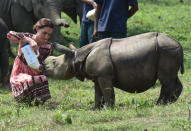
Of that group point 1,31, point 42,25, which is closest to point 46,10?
point 1,31

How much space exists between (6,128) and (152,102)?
2.36 metres

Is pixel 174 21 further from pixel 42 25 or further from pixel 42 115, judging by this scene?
pixel 42 115

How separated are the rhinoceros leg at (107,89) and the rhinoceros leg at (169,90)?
0.66 m

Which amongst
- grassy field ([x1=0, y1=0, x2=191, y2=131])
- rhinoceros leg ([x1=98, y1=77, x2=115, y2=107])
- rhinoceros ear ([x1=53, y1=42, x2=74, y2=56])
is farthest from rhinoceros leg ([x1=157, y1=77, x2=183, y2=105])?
rhinoceros ear ([x1=53, y1=42, x2=74, y2=56])

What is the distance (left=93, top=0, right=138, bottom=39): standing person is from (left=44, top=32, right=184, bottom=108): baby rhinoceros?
777 millimetres

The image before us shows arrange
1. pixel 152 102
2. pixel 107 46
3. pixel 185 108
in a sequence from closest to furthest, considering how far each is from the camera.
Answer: pixel 185 108 → pixel 107 46 → pixel 152 102

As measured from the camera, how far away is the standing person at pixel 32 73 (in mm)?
6883

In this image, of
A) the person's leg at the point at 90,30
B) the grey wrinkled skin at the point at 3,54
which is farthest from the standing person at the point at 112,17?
the grey wrinkled skin at the point at 3,54

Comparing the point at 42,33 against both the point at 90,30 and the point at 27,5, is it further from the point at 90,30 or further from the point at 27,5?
the point at 27,5

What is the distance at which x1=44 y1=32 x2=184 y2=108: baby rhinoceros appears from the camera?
615cm

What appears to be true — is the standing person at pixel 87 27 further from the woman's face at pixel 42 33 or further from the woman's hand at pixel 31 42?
the woman's hand at pixel 31 42

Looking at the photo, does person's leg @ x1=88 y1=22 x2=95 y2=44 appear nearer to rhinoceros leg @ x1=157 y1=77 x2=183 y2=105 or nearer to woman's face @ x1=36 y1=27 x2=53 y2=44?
woman's face @ x1=36 y1=27 x2=53 y2=44

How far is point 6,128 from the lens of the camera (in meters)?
5.15

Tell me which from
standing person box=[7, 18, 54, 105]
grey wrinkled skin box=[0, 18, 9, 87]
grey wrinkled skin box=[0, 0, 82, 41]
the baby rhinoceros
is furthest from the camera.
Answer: grey wrinkled skin box=[0, 0, 82, 41]
